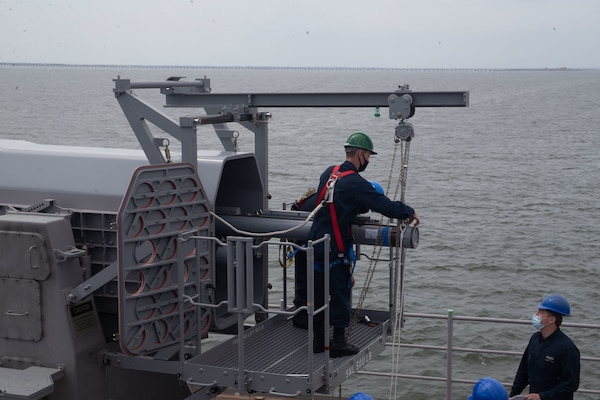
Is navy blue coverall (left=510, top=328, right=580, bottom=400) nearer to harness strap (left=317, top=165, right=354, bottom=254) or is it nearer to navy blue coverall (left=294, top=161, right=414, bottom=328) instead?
navy blue coverall (left=294, top=161, right=414, bottom=328)

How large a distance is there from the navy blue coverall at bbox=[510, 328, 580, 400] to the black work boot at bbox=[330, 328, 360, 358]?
1362mm

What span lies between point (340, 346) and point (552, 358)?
1578 millimetres

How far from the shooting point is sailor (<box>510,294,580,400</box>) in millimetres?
6605

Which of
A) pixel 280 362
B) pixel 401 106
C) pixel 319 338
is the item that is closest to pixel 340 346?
pixel 319 338

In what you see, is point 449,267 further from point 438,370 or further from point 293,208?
point 293,208

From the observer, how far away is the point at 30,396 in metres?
6.65

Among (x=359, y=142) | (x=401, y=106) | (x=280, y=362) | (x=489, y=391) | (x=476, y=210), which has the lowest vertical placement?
(x=476, y=210)

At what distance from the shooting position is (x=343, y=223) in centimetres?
703

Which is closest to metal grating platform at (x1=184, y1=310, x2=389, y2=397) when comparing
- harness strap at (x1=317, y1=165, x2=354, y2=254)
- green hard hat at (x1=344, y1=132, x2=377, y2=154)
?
harness strap at (x1=317, y1=165, x2=354, y2=254)

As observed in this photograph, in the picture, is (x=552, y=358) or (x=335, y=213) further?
(x=335, y=213)

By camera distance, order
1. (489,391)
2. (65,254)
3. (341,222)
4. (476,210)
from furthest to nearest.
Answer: (476,210)
(341,222)
(65,254)
(489,391)

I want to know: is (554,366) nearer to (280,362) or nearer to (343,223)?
(343,223)

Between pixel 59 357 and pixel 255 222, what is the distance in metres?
2.01

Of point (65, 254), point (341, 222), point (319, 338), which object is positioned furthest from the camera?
point (319, 338)
